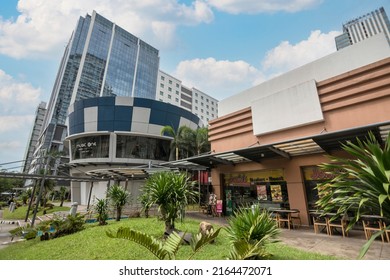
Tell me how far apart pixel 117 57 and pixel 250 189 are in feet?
282

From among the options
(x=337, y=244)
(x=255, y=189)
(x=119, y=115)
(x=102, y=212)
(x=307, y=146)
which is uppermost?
(x=119, y=115)

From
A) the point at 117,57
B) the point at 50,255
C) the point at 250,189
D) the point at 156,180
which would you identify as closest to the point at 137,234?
the point at 156,180

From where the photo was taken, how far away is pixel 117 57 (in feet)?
263

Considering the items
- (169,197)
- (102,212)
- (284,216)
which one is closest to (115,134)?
(102,212)

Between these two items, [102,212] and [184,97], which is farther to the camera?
[184,97]

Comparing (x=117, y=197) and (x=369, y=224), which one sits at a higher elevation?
(x=117, y=197)

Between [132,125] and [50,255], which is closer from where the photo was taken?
[50,255]

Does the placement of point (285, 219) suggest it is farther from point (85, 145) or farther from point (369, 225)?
point (85, 145)

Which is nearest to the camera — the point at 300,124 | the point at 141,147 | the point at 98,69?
the point at 300,124

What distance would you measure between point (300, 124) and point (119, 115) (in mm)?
24902

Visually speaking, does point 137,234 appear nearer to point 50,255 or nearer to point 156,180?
point 156,180

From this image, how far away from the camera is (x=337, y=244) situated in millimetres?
6230

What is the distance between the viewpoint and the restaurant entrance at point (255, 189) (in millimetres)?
10562

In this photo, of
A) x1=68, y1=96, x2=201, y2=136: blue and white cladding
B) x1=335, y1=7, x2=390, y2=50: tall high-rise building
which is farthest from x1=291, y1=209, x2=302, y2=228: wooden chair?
x1=68, y1=96, x2=201, y2=136: blue and white cladding
